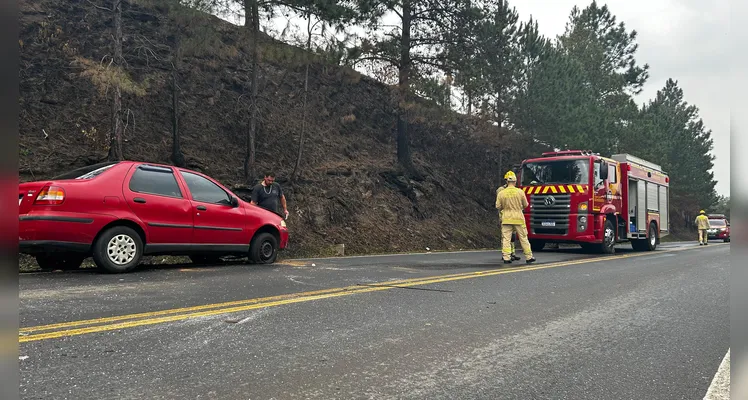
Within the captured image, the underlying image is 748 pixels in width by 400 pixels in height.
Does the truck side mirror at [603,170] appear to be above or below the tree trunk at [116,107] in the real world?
below

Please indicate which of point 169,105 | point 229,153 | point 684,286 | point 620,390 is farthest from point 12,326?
point 169,105

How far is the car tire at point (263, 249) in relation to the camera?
8883 millimetres

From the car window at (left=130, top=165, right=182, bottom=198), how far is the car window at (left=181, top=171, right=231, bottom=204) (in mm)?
263

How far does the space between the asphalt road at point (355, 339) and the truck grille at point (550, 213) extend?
24.3 feet

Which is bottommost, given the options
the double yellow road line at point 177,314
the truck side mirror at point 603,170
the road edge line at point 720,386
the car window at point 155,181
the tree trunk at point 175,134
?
the road edge line at point 720,386

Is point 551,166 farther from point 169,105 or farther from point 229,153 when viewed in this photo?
point 169,105

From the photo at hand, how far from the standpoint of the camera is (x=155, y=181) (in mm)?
7598

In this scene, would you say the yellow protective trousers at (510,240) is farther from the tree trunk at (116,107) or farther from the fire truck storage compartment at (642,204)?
the tree trunk at (116,107)

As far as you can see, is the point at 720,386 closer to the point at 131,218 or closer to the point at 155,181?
the point at 131,218

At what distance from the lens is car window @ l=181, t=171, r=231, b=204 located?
810 cm

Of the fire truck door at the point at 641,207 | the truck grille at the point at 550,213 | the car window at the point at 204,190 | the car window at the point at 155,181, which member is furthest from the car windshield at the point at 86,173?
the fire truck door at the point at 641,207

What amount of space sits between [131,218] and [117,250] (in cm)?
49

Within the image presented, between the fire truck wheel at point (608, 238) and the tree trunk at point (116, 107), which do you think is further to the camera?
the fire truck wheel at point (608, 238)

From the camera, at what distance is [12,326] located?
90cm
